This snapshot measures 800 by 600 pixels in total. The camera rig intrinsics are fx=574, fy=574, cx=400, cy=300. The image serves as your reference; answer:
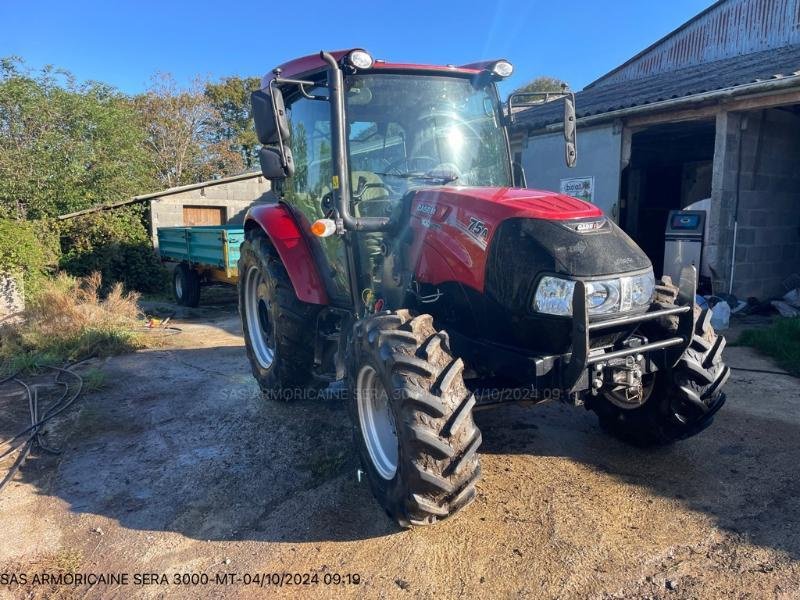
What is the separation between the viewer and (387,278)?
3324mm

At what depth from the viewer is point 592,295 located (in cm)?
257

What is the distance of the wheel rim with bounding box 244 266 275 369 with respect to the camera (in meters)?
4.85

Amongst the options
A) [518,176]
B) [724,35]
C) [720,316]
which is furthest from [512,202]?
[724,35]

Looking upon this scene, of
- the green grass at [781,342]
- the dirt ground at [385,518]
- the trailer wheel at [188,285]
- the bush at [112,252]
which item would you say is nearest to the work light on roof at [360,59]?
the dirt ground at [385,518]

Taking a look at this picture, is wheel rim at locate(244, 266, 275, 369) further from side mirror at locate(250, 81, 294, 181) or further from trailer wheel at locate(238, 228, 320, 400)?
side mirror at locate(250, 81, 294, 181)

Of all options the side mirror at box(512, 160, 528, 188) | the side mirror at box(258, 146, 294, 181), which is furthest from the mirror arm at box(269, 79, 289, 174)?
the side mirror at box(512, 160, 528, 188)

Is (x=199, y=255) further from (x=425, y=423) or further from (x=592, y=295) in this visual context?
(x=592, y=295)

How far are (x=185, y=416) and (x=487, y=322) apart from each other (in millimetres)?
2768

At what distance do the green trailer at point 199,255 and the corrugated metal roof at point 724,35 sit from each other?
13809mm

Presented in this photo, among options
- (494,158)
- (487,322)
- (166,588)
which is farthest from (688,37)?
(166,588)

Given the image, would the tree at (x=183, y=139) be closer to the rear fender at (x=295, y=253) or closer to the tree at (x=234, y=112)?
the tree at (x=234, y=112)

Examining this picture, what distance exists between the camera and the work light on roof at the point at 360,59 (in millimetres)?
3074

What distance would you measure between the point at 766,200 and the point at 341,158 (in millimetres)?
7747

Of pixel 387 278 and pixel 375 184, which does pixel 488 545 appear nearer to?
pixel 387 278
